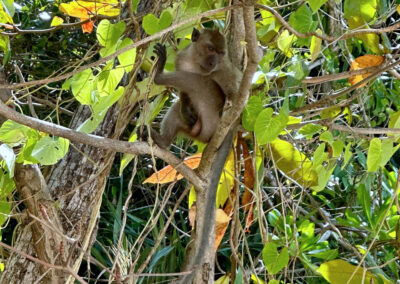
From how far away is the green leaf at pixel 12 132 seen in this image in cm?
167

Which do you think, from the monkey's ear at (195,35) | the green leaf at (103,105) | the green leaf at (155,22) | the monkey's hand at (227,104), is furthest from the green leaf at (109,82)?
the monkey's ear at (195,35)

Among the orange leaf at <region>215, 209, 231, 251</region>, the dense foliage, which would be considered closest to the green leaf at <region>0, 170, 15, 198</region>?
the dense foliage

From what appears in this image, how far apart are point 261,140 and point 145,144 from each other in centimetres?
37

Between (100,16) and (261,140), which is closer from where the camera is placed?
(261,140)

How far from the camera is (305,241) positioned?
265 centimetres

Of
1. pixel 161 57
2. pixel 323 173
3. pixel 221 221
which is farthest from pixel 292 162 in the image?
pixel 161 57

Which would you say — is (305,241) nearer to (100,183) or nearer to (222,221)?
(222,221)

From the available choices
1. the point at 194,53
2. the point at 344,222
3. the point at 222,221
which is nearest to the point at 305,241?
the point at 344,222

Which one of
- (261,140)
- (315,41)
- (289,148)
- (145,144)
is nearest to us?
(261,140)

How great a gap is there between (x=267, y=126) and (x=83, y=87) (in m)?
0.55

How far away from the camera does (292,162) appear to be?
6.85ft

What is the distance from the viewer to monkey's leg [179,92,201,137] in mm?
2479

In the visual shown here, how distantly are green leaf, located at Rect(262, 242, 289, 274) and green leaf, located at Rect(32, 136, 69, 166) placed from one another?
64 cm

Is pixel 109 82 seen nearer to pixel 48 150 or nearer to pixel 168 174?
pixel 48 150
